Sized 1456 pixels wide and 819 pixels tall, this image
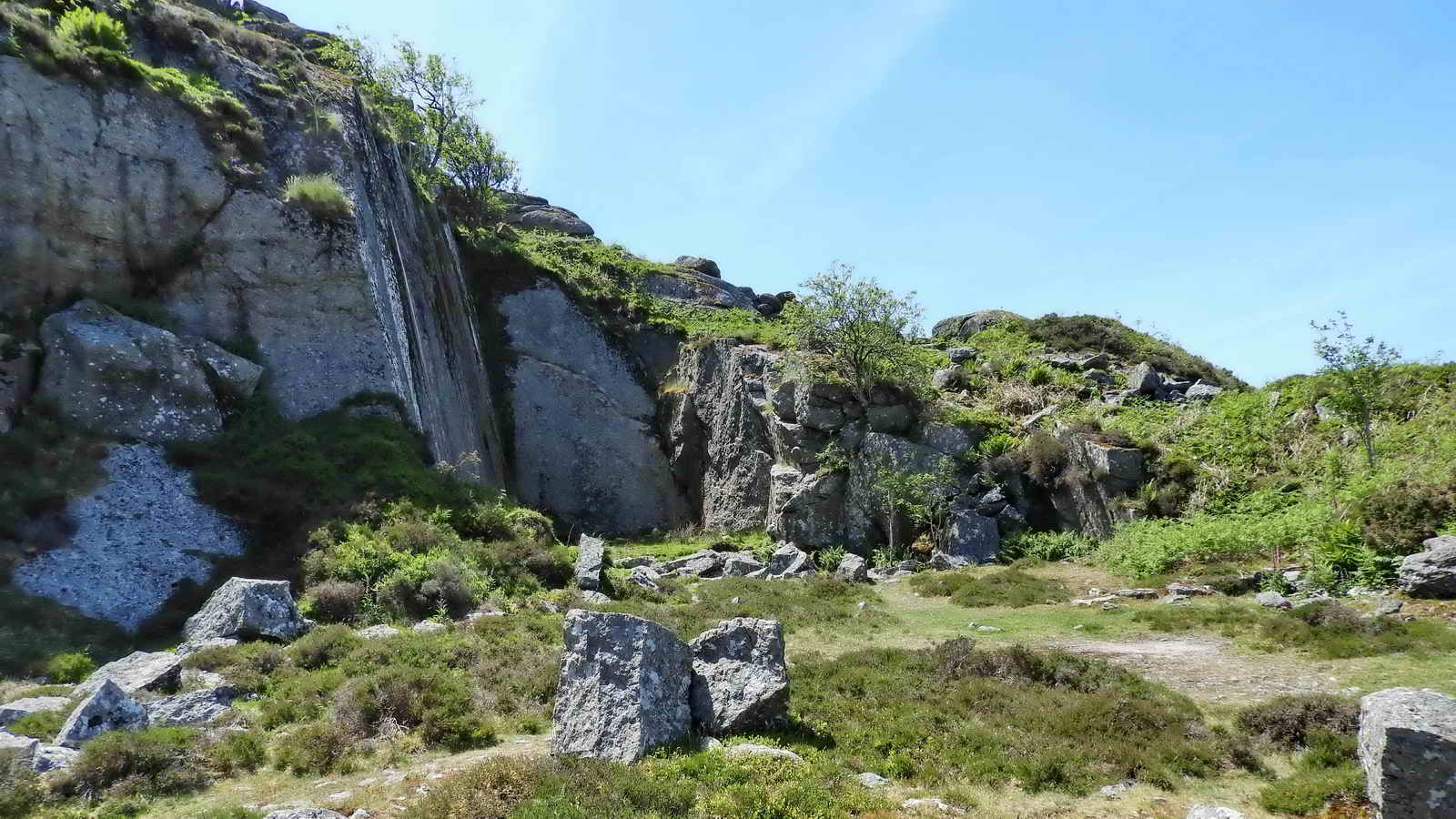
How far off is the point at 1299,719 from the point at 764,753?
6.54m

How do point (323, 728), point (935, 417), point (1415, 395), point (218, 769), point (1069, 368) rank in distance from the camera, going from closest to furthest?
point (218, 769) < point (323, 728) < point (1415, 395) < point (935, 417) < point (1069, 368)

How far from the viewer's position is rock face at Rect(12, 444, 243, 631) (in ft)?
50.2

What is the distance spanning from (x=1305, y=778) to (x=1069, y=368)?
31.3 m

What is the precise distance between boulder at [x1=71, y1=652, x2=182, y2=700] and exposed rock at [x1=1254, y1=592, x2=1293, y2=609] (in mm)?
19408

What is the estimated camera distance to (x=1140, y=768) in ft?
28.8

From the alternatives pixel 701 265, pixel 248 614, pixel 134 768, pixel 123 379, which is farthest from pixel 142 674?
pixel 701 265

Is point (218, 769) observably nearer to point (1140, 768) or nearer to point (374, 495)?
point (1140, 768)

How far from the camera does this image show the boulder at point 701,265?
2346 inches

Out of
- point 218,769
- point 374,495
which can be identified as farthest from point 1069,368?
point 218,769

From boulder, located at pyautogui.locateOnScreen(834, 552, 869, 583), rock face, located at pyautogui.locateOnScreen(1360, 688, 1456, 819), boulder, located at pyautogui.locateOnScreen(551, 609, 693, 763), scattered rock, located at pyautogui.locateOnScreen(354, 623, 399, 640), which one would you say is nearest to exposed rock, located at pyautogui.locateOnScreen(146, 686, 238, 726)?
scattered rock, located at pyautogui.locateOnScreen(354, 623, 399, 640)

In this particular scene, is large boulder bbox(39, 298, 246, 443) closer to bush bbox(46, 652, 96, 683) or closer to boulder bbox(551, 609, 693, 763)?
bush bbox(46, 652, 96, 683)

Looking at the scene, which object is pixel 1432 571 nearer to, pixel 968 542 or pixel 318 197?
pixel 968 542

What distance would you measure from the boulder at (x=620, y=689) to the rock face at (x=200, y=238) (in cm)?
1734

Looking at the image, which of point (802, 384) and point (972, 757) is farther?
point (802, 384)
